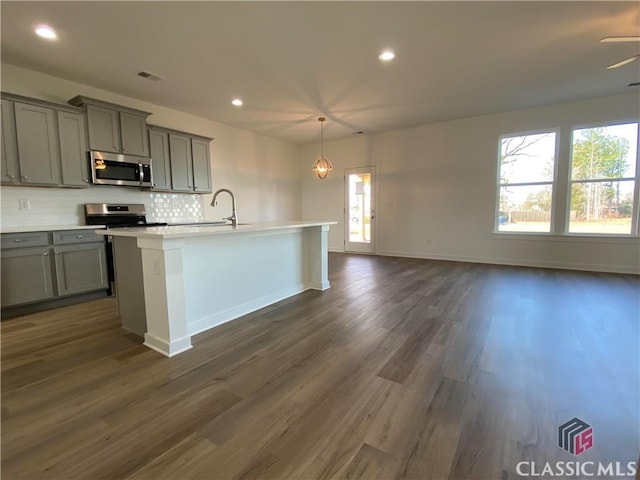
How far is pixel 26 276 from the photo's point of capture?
10.7 feet

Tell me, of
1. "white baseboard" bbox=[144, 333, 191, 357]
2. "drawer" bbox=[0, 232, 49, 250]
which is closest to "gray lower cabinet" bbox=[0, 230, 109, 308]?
"drawer" bbox=[0, 232, 49, 250]

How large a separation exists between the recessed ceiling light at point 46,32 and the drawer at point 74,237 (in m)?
2.01

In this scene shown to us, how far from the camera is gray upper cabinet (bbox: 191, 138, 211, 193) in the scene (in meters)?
5.18

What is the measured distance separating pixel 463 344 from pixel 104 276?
4.27m

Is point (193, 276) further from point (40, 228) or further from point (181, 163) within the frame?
point (181, 163)

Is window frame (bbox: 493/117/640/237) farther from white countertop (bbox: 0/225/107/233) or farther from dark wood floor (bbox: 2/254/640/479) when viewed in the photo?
white countertop (bbox: 0/225/107/233)

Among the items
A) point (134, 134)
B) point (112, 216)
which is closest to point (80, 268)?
point (112, 216)

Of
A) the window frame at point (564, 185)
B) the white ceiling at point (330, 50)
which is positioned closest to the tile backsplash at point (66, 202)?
the white ceiling at point (330, 50)

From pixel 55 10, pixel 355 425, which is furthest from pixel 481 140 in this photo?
pixel 55 10

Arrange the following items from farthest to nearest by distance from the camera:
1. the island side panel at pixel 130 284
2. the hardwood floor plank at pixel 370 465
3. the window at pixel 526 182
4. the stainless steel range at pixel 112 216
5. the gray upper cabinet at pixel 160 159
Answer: the window at pixel 526 182 → the gray upper cabinet at pixel 160 159 → the stainless steel range at pixel 112 216 → the island side panel at pixel 130 284 → the hardwood floor plank at pixel 370 465

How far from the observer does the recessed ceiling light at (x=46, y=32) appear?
9.05 feet

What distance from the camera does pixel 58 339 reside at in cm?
263

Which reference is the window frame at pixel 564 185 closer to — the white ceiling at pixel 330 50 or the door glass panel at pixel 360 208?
the white ceiling at pixel 330 50

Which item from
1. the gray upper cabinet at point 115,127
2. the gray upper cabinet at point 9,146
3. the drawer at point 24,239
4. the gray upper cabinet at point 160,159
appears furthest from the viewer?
the gray upper cabinet at point 160,159
